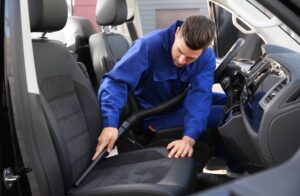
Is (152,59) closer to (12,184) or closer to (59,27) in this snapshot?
Answer: (59,27)

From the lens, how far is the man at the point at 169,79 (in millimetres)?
1908

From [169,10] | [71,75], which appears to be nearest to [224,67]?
[71,75]

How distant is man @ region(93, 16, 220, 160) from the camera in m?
1.91

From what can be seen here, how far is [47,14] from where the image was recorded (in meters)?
Result: 1.64

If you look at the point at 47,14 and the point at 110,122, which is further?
the point at 110,122

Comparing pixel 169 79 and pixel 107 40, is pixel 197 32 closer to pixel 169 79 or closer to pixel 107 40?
pixel 169 79

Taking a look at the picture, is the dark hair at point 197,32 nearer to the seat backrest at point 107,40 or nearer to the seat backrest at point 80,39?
the seat backrest at point 107,40

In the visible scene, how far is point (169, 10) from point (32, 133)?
20.8ft

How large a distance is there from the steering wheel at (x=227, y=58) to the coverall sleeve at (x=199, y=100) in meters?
0.03

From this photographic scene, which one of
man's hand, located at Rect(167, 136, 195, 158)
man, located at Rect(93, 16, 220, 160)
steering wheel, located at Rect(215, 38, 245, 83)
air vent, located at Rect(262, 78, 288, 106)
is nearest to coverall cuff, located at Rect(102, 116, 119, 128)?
man, located at Rect(93, 16, 220, 160)

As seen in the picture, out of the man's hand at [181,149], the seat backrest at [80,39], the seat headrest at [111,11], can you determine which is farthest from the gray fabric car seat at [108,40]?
the man's hand at [181,149]

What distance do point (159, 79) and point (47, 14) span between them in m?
0.74

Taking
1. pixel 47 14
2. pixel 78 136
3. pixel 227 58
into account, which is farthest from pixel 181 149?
pixel 47 14

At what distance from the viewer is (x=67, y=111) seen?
5.90ft
